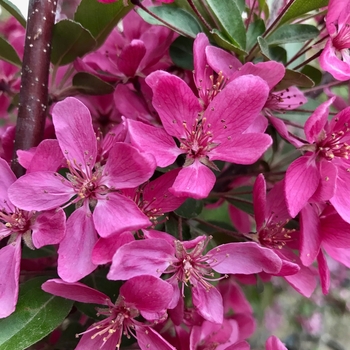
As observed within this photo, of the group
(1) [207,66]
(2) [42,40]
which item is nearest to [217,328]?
(1) [207,66]

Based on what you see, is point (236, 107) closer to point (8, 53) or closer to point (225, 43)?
point (225, 43)

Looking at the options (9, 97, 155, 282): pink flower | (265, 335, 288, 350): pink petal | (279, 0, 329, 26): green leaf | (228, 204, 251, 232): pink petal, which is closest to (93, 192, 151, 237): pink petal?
(9, 97, 155, 282): pink flower

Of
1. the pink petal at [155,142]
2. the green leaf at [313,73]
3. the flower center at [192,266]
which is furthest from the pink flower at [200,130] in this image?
the green leaf at [313,73]

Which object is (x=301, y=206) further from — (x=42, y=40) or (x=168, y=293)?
(x=42, y=40)

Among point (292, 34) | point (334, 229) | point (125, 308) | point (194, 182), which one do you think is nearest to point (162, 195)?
point (194, 182)

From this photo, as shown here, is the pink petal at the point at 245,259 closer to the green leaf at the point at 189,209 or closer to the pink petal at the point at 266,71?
the green leaf at the point at 189,209

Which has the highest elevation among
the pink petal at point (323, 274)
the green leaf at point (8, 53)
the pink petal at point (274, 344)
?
the green leaf at point (8, 53)

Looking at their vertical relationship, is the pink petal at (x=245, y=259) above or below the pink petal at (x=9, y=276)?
below
